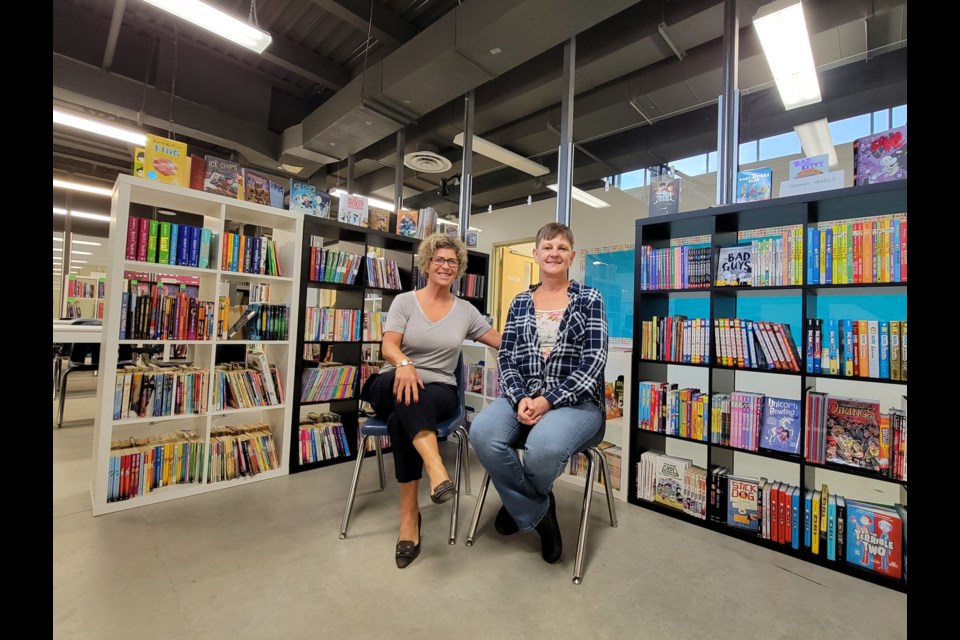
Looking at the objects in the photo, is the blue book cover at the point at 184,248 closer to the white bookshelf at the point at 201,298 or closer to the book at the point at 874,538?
the white bookshelf at the point at 201,298

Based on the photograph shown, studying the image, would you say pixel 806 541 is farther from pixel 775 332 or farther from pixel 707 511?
pixel 775 332

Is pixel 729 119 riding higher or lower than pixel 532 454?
higher

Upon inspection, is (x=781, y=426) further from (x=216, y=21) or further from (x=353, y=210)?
(x=216, y=21)

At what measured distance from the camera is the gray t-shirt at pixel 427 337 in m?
2.15

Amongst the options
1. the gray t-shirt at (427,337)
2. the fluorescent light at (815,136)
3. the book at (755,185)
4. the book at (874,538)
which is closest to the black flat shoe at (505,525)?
the gray t-shirt at (427,337)

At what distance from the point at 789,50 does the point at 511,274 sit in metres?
5.59

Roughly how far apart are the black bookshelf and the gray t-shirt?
3.88 ft

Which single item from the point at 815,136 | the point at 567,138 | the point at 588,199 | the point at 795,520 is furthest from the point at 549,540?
the point at 588,199

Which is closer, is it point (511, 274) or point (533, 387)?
point (533, 387)

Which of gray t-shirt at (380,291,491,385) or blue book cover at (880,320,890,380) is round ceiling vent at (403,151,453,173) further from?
blue book cover at (880,320,890,380)

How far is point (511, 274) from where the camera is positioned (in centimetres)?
815

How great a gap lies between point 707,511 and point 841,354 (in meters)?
1.03

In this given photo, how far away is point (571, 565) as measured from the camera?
1835 millimetres
